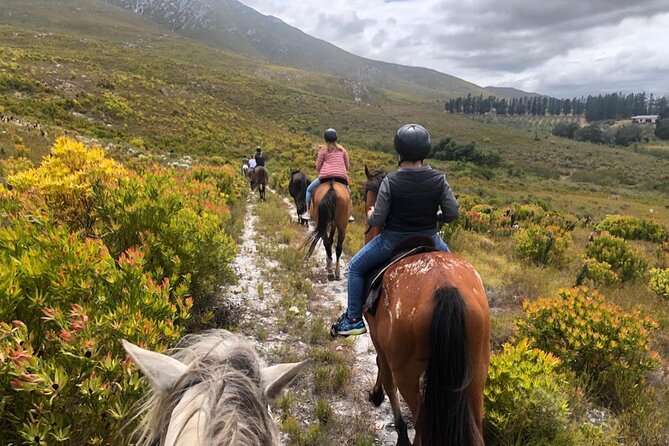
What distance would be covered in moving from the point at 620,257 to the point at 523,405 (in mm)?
6947

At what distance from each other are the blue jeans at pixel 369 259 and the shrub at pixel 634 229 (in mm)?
13967

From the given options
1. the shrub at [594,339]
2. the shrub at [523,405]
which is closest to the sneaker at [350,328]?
the shrub at [523,405]

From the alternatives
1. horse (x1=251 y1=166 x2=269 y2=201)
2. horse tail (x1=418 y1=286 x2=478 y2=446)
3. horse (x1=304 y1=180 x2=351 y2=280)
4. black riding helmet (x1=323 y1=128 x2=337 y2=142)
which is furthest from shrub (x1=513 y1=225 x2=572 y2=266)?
horse (x1=251 y1=166 x2=269 y2=201)

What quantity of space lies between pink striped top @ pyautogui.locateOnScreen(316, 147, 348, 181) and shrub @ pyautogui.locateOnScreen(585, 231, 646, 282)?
5920mm

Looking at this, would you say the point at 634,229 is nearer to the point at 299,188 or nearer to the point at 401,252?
the point at 299,188

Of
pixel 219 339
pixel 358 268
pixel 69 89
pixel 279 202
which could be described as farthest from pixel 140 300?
pixel 69 89

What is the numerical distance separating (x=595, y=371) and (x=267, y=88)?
70.8 metres

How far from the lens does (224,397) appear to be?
1.26 m

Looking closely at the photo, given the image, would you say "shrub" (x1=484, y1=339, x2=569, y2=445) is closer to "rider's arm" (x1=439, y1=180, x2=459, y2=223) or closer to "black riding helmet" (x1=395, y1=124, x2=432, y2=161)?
"rider's arm" (x1=439, y1=180, x2=459, y2=223)

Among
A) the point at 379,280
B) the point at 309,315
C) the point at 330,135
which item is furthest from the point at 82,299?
the point at 330,135

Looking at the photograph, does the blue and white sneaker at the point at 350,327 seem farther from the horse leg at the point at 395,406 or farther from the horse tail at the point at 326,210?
the horse tail at the point at 326,210

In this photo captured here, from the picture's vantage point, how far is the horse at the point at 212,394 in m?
1.16

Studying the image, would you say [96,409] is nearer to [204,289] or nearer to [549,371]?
[204,289]

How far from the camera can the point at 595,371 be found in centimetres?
404
